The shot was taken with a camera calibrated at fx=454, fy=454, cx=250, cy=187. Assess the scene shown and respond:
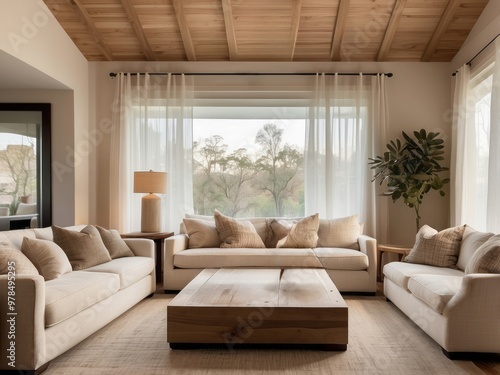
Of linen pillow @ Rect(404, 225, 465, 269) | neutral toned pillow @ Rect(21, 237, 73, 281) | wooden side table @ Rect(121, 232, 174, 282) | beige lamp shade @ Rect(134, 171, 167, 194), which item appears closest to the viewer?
neutral toned pillow @ Rect(21, 237, 73, 281)

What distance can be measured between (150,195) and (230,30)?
7.15 feet

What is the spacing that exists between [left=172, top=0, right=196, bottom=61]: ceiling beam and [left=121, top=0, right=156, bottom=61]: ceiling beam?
0.47m

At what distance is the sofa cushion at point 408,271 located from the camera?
365 cm

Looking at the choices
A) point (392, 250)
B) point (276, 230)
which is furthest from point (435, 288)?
point (276, 230)

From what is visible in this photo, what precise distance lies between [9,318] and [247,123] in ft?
14.4

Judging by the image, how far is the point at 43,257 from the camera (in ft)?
10.6

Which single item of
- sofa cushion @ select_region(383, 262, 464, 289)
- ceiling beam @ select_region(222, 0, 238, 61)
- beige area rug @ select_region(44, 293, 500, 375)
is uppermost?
ceiling beam @ select_region(222, 0, 238, 61)

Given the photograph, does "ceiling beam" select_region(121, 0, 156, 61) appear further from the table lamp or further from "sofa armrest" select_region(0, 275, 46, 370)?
"sofa armrest" select_region(0, 275, 46, 370)

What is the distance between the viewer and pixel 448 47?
18.4 feet

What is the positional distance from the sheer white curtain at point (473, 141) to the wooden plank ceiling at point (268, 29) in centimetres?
63

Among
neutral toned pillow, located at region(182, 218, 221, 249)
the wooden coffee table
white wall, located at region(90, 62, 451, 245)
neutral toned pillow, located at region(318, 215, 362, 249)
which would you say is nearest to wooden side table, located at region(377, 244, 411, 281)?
neutral toned pillow, located at region(318, 215, 362, 249)

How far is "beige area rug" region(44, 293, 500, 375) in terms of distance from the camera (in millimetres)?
2631

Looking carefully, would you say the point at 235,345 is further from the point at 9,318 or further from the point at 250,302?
the point at 9,318

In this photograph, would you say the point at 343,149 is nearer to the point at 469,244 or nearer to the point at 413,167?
the point at 413,167
